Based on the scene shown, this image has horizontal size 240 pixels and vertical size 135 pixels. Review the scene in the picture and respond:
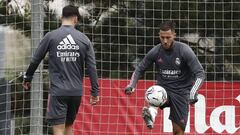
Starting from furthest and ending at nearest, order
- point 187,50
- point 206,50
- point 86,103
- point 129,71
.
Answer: point 206,50
point 129,71
point 86,103
point 187,50

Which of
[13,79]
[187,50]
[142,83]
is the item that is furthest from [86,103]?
[187,50]

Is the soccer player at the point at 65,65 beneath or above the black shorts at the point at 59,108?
Answer: above

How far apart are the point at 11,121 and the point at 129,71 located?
281 centimetres

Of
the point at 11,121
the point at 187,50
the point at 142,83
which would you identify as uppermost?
the point at 187,50

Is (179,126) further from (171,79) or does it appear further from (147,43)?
(147,43)

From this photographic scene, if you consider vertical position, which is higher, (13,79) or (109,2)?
(109,2)

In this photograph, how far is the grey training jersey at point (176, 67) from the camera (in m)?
7.94

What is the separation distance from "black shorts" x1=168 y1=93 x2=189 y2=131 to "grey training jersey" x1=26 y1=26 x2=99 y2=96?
55.0 inches

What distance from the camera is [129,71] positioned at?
40.2 feet

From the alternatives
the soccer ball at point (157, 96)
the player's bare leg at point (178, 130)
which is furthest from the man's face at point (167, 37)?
the player's bare leg at point (178, 130)

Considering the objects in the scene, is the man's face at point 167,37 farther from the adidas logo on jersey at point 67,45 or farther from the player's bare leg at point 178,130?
the adidas logo on jersey at point 67,45

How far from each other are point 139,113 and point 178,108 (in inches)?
82.7

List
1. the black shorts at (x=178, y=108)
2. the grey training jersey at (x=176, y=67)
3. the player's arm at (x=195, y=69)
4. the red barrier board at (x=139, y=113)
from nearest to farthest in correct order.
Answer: the player's arm at (x=195, y=69)
the grey training jersey at (x=176, y=67)
the black shorts at (x=178, y=108)
the red barrier board at (x=139, y=113)

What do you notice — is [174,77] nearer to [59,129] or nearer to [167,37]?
[167,37]
